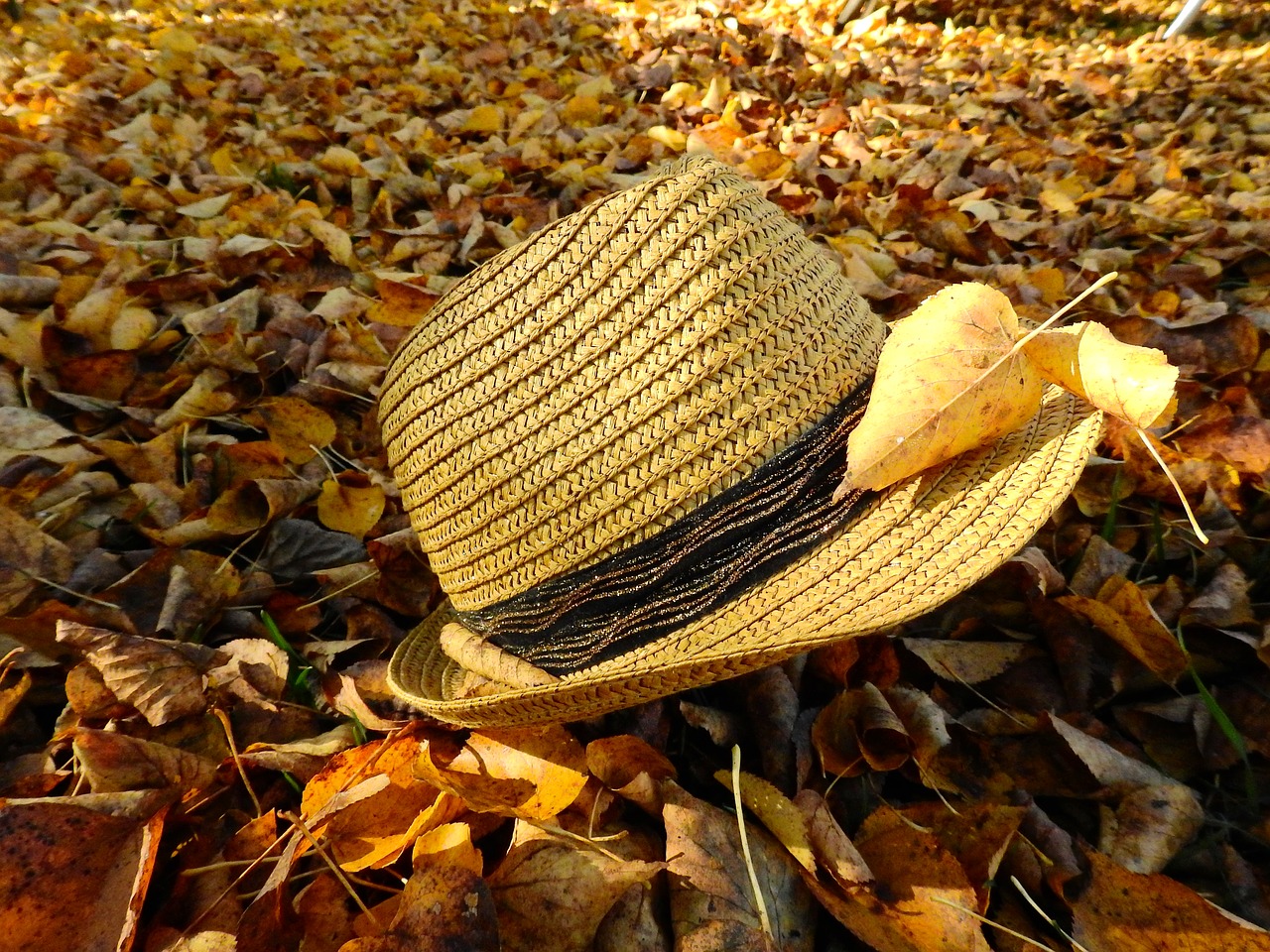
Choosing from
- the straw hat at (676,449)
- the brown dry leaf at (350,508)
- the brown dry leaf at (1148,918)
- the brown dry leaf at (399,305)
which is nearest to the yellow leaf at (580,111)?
the brown dry leaf at (399,305)

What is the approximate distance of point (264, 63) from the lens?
3143mm

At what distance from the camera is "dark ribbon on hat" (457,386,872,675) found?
878 mm

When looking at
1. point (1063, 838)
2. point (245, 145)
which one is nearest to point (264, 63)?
point (245, 145)

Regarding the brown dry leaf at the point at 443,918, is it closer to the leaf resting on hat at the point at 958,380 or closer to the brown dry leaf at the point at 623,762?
the brown dry leaf at the point at 623,762

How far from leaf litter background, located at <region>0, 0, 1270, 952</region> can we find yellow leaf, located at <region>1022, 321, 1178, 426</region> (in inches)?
18.3

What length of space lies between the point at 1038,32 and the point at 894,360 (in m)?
4.29

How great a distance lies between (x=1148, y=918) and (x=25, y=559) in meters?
1.58

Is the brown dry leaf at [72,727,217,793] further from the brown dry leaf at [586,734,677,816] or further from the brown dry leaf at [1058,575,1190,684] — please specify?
the brown dry leaf at [1058,575,1190,684]

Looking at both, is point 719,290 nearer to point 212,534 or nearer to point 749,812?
point 749,812

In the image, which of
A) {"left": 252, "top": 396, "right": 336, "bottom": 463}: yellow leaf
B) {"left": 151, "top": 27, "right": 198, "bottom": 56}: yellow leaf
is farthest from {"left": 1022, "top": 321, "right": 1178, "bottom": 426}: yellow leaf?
{"left": 151, "top": 27, "right": 198, "bottom": 56}: yellow leaf

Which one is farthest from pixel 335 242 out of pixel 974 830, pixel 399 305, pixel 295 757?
pixel 974 830

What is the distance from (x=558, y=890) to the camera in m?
0.85

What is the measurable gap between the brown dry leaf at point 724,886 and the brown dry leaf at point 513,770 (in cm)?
14

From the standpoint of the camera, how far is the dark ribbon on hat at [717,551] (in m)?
0.88
